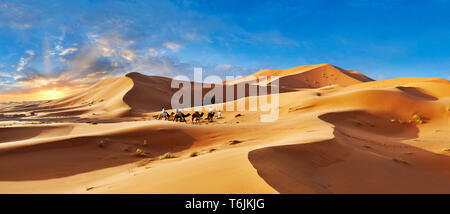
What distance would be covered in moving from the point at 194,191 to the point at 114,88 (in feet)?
152

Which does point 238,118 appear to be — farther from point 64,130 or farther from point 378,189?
point 378,189

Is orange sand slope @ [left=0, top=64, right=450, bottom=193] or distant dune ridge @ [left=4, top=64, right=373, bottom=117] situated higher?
distant dune ridge @ [left=4, top=64, right=373, bottom=117]

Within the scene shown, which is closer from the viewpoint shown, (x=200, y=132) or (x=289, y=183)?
(x=289, y=183)

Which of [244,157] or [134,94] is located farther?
[134,94]

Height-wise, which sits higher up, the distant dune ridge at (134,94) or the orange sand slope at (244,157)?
the distant dune ridge at (134,94)

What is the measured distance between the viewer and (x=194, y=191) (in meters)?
2.73

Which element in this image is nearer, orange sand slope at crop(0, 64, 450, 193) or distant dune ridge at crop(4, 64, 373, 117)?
orange sand slope at crop(0, 64, 450, 193)

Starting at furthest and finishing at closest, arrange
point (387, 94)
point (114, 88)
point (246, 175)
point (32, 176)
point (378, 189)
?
point (114, 88) → point (387, 94) → point (32, 176) → point (378, 189) → point (246, 175)

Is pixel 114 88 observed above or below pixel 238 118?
above

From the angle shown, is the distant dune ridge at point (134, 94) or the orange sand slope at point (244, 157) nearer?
the orange sand slope at point (244, 157)

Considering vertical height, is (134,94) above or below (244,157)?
above

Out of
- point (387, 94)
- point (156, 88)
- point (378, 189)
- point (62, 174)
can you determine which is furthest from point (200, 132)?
point (156, 88)

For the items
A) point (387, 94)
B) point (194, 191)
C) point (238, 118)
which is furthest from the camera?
point (238, 118)

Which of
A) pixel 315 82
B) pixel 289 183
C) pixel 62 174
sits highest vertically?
pixel 315 82
